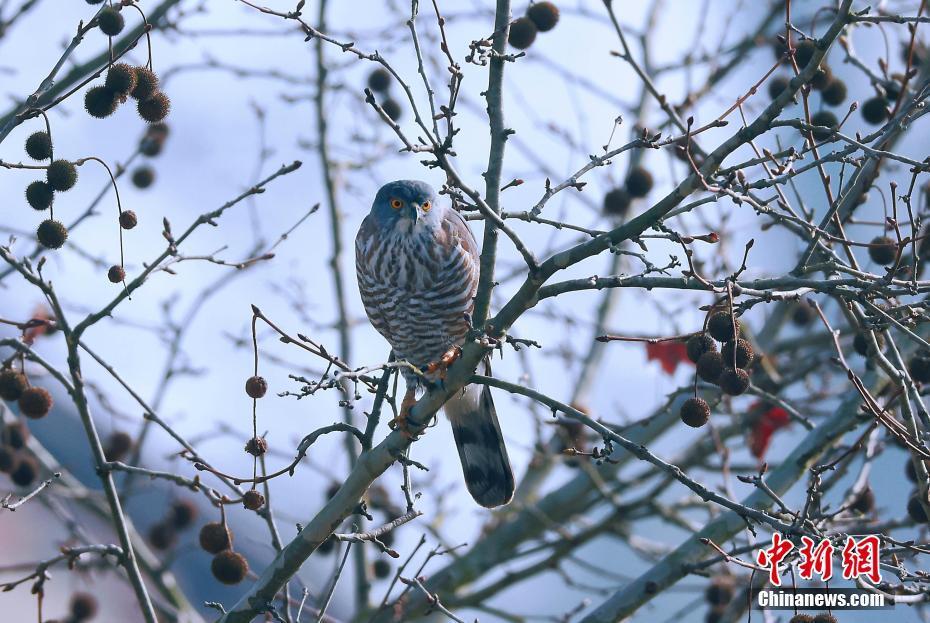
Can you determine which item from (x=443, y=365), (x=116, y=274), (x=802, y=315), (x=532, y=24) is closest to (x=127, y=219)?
(x=116, y=274)

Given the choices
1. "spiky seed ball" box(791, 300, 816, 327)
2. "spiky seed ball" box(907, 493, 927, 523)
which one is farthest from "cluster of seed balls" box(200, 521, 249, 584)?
"spiky seed ball" box(791, 300, 816, 327)

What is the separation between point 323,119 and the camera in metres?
7.07

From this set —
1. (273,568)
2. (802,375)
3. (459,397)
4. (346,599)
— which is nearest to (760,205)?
(273,568)

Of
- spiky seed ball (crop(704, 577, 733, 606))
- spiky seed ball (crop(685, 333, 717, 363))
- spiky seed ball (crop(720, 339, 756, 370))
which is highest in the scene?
spiky seed ball (crop(704, 577, 733, 606))

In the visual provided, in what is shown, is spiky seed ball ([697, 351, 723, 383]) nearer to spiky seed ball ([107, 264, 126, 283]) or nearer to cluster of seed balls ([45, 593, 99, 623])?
spiky seed ball ([107, 264, 126, 283])

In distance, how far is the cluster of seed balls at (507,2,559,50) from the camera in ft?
14.7

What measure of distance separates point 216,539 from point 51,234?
113 cm

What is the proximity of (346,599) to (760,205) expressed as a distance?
8.85m

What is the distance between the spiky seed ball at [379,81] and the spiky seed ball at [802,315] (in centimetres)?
Result: 284

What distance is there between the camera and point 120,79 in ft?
11.6

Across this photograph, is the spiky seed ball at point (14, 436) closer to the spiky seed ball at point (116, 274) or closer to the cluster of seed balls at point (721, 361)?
the spiky seed ball at point (116, 274)

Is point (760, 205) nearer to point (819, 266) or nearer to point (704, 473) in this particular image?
point (819, 266)

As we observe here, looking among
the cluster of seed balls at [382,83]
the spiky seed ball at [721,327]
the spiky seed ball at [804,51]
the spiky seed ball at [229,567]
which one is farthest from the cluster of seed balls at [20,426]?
the spiky seed ball at [804,51]

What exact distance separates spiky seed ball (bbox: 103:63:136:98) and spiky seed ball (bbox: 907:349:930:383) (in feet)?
9.31
